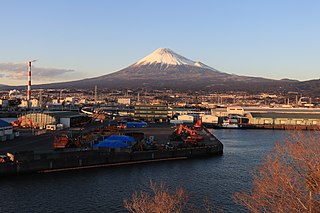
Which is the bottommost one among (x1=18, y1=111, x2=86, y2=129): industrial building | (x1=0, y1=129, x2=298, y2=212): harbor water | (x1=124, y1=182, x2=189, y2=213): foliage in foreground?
(x1=0, y1=129, x2=298, y2=212): harbor water

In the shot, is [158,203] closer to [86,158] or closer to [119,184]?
[119,184]

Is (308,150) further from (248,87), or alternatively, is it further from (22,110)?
(248,87)

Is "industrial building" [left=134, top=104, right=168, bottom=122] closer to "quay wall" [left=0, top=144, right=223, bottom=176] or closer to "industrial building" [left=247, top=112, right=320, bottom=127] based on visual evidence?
"industrial building" [left=247, top=112, right=320, bottom=127]

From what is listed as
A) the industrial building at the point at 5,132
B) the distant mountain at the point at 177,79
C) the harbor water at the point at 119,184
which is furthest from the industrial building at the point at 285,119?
the distant mountain at the point at 177,79

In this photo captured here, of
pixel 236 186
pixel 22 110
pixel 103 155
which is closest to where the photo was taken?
pixel 236 186

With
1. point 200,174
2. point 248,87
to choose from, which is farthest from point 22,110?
point 248,87

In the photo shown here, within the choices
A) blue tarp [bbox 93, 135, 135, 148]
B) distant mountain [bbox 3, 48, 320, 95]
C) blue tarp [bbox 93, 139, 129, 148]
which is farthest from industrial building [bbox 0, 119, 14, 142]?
distant mountain [bbox 3, 48, 320, 95]
